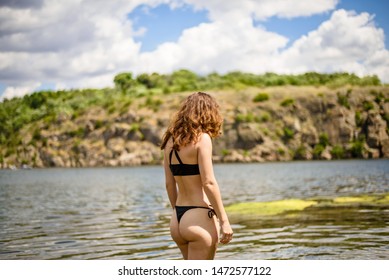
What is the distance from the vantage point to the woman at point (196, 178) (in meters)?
4.71

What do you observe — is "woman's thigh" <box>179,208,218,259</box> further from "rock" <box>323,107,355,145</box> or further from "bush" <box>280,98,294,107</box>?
"bush" <box>280,98,294,107</box>

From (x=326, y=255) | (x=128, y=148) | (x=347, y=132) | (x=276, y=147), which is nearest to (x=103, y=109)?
(x=128, y=148)

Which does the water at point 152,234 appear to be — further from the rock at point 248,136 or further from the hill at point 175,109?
the rock at point 248,136

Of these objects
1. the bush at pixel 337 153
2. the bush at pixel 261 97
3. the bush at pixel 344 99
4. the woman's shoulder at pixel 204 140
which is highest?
the bush at pixel 261 97

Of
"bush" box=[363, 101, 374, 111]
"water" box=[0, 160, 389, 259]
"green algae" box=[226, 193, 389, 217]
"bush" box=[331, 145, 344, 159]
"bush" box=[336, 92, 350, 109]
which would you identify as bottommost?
"green algae" box=[226, 193, 389, 217]

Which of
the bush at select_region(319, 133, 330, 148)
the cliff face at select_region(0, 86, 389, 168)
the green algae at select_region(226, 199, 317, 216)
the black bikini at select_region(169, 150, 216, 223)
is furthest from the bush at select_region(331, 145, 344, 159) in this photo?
the black bikini at select_region(169, 150, 216, 223)

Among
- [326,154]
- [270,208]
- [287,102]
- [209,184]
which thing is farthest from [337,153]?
[209,184]

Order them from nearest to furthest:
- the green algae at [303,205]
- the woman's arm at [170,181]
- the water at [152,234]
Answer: the woman's arm at [170,181] → the water at [152,234] → the green algae at [303,205]

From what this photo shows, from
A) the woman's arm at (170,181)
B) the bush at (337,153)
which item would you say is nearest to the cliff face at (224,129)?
the bush at (337,153)

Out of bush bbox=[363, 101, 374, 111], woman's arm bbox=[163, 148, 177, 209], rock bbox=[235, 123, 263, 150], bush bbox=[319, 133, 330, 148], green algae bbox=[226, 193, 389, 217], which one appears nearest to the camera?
woman's arm bbox=[163, 148, 177, 209]

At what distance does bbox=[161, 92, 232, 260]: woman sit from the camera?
185 inches

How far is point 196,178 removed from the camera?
4.80 m

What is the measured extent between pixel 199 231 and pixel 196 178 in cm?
47
